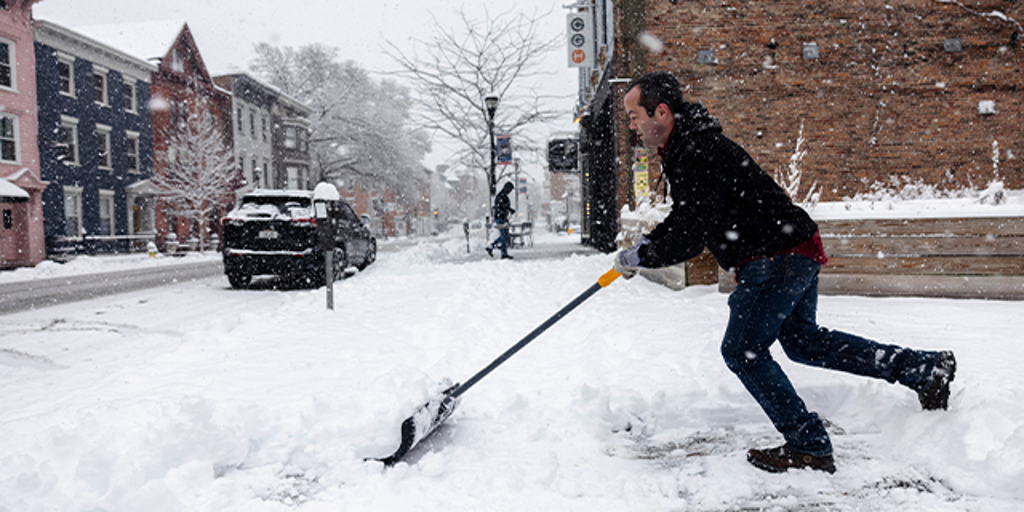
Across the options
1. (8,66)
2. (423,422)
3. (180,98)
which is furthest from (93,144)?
(423,422)

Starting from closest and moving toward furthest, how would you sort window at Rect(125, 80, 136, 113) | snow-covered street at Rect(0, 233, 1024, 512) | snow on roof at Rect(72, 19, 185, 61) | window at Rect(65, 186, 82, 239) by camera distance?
snow-covered street at Rect(0, 233, 1024, 512), window at Rect(65, 186, 82, 239), window at Rect(125, 80, 136, 113), snow on roof at Rect(72, 19, 185, 61)

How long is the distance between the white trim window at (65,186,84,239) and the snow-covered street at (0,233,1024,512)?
23768 millimetres

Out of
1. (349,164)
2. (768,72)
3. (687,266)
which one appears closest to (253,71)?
(349,164)

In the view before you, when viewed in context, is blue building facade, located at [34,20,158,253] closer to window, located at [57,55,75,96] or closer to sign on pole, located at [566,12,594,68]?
window, located at [57,55,75,96]

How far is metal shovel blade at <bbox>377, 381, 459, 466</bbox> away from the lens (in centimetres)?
283

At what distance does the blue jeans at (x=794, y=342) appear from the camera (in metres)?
2.55

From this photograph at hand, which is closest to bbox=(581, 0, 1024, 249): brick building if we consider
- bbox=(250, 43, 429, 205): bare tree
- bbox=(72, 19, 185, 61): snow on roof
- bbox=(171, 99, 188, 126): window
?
bbox=(171, 99, 188, 126): window

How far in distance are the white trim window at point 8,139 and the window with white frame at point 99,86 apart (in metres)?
4.82

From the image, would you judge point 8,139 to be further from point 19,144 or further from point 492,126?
point 492,126

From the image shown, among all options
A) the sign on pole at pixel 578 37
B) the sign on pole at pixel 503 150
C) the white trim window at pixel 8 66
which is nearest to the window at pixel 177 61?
the white trim window at pixel 8 66

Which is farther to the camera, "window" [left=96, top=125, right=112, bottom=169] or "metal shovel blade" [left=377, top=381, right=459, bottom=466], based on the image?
"window" [left=96, top=125, right=112, bottom=169]

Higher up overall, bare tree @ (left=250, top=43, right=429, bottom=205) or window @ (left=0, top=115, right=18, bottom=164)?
bare tree @ (left=250, top=43, right=429, bottom=205)

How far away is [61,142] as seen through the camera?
24.5m

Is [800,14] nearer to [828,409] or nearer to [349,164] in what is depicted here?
[828,409]
